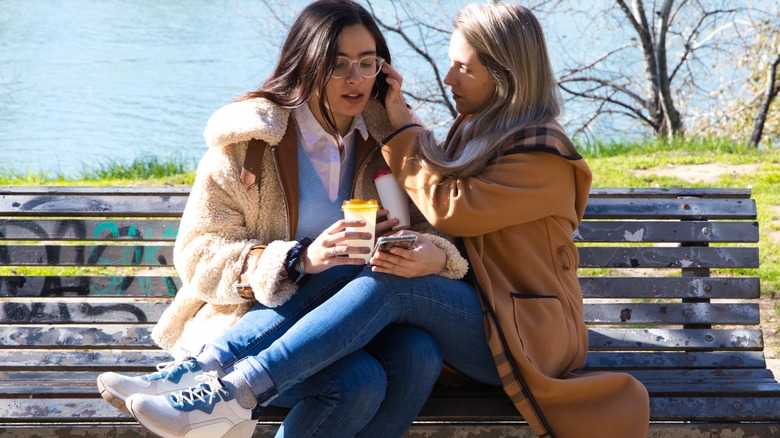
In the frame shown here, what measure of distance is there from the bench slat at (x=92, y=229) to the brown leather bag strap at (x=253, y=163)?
550 mm

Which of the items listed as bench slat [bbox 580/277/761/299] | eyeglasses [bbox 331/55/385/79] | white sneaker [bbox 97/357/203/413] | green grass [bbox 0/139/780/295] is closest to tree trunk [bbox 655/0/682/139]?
green grass [bbox 0/139/780/295]

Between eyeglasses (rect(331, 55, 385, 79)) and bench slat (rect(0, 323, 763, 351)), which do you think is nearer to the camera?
eyeglasses (rect(331, 55, 385, 79))

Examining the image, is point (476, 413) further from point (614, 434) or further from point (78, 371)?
point (78, 371)

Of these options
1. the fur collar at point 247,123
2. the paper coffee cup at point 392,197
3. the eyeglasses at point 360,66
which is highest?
the eyeglasses at point 360,66

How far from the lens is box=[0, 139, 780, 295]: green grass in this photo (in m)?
5.55

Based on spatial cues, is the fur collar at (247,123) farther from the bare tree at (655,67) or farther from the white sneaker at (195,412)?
the bare tree at (655,67)

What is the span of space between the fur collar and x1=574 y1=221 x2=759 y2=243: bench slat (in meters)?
1.08

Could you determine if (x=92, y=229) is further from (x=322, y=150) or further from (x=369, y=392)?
(x=369, y=392)

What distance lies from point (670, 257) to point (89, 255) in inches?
76.2

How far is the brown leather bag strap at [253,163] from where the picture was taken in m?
2.78

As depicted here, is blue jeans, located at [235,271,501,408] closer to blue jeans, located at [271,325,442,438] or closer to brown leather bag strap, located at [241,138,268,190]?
blue jeans, located at [271,325,442,438]

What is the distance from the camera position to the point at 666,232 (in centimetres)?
321

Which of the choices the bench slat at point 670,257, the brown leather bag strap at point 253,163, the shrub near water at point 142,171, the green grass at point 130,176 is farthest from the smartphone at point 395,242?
the shrub near water at point 142,171

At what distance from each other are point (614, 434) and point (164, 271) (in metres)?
3.03
